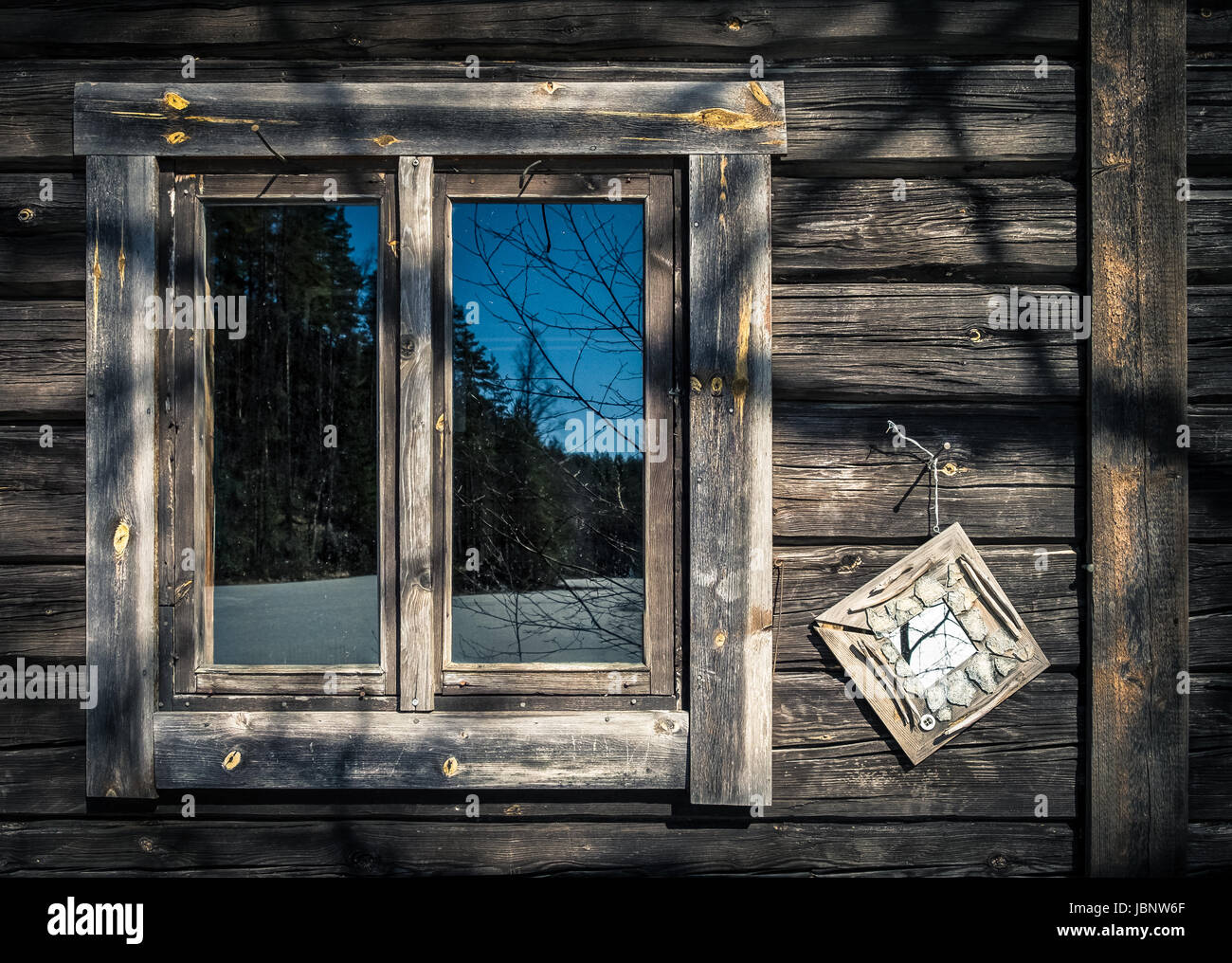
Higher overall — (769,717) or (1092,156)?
(1092,156)

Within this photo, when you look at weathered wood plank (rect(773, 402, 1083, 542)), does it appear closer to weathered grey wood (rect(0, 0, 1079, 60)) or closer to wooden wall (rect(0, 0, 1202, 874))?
wooden wall (rect(0, 0, 1202, 874))

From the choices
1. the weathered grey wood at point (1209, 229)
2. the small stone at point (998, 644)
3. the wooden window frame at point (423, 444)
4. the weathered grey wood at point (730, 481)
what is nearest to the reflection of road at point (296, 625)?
the wooden window frame at point (423, 444)

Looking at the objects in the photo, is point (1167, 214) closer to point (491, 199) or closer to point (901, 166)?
point (901, 166)

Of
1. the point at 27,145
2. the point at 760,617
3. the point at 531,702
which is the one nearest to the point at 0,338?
the point at 27,145

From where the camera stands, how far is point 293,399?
1750mm

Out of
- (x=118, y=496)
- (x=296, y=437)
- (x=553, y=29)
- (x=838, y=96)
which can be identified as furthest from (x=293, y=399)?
(x=838, y=96)

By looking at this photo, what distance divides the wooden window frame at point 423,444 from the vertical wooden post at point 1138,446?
0.83 meters

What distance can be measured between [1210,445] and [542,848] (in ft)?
6.53

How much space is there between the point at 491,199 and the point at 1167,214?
1.70 metres

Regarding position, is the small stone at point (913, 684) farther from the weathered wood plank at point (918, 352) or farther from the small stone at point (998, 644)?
the weathered wood plank at point (918, 352)

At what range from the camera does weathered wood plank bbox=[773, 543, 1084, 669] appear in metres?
1.50

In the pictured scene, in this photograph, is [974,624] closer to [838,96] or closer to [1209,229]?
[1209,229]

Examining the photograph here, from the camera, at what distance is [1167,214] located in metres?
1.47
